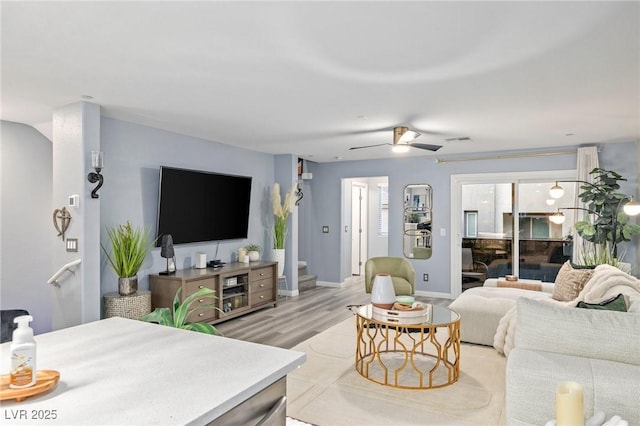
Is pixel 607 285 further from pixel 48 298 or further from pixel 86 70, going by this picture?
pixel 48 298

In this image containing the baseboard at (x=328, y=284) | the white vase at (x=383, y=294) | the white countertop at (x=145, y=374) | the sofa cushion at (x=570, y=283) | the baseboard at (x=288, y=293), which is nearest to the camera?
the white countertop at (x=145, y=374)

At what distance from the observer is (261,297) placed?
570 cm

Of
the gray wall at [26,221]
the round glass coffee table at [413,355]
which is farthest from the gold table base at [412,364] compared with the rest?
the gray wall at [26,221]

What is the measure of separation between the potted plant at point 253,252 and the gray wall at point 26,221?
2476 mm

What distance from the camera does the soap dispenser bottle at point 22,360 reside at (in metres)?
0.99

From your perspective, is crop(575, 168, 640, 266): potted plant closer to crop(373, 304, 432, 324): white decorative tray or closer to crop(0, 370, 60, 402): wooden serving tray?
crop(373, 304, 432, 324): white decorative tray

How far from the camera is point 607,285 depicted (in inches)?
120

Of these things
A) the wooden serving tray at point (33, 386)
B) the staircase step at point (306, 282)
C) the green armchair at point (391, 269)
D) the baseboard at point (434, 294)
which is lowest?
the baseboard at point (434, 294)

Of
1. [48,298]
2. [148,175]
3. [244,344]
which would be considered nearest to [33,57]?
[148,175]

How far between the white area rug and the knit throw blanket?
21 cm

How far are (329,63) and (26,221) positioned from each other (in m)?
3.89

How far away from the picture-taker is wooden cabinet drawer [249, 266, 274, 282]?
18.1 ft

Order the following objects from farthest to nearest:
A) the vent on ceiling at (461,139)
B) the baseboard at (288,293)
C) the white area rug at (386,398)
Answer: the baseboard at (288,293) → the vent on ceiling at (461,139) → the white area rug at (386,398)

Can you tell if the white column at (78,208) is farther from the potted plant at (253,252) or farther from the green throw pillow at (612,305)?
the green throw pillow at (612,305)
